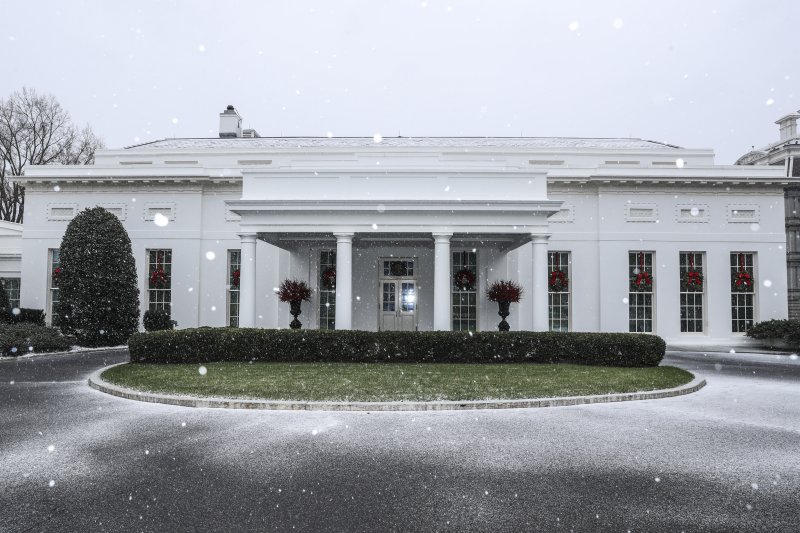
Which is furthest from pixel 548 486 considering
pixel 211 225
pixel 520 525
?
pixel 211 225

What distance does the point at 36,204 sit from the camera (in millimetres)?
24375

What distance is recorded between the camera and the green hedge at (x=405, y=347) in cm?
1503

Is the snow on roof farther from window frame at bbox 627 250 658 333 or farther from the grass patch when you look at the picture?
the grass patch

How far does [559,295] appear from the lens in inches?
935

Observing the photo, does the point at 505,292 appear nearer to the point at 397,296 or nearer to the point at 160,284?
the point at 397,296

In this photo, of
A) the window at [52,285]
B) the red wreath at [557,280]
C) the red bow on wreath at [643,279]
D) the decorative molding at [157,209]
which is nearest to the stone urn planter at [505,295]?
the red wreath at [557,280]

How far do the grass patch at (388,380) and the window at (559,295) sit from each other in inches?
364

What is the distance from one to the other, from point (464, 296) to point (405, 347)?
869 centimetres

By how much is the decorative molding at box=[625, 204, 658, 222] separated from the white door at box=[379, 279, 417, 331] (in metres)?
9.26

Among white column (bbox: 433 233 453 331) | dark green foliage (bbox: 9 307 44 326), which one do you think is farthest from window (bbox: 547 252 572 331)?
dark green foliage (bbox: 9 307 44 326)

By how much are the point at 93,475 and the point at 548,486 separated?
164 inches

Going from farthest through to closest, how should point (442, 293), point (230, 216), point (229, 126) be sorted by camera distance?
point (229, 126) → point (230, 216) → point (442, 293)

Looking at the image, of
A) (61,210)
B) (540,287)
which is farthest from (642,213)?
(61,210)

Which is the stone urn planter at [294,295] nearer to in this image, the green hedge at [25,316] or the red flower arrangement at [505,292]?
the red flower arrangement at [505,292]
